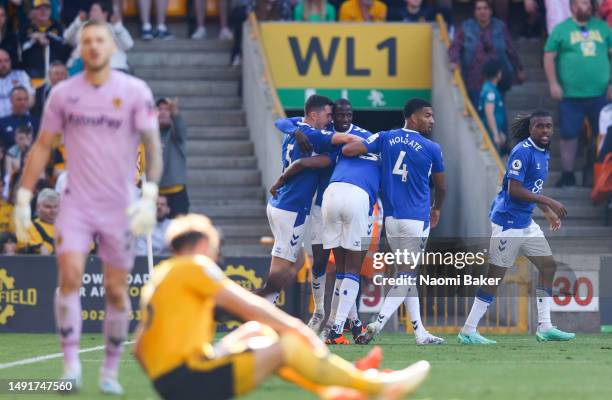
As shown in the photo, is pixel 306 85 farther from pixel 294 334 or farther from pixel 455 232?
pixel 294 334

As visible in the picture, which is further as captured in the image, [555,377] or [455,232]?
[455,232]

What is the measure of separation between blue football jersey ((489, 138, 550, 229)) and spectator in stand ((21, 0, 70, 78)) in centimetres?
937

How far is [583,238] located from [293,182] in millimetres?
6776

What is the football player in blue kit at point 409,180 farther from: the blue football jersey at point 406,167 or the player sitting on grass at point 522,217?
the player sitting on grass at point 522,217

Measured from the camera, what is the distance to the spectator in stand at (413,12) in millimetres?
23875

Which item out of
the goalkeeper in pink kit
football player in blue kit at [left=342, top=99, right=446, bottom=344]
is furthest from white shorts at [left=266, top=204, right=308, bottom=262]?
the goalkeeper in pink kit

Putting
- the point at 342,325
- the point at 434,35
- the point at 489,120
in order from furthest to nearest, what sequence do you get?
the point at 434,35 < the point at 489,120 < the point at 342,325

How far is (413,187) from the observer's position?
14766 mm

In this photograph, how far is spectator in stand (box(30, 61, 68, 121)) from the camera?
20.9 meters

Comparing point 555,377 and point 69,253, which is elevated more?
point 69,253

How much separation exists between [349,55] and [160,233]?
5293 mm

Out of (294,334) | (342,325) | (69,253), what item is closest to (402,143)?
(342,325)

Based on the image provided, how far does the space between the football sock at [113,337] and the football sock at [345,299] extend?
4.52m

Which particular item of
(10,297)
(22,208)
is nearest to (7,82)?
(10,297)
